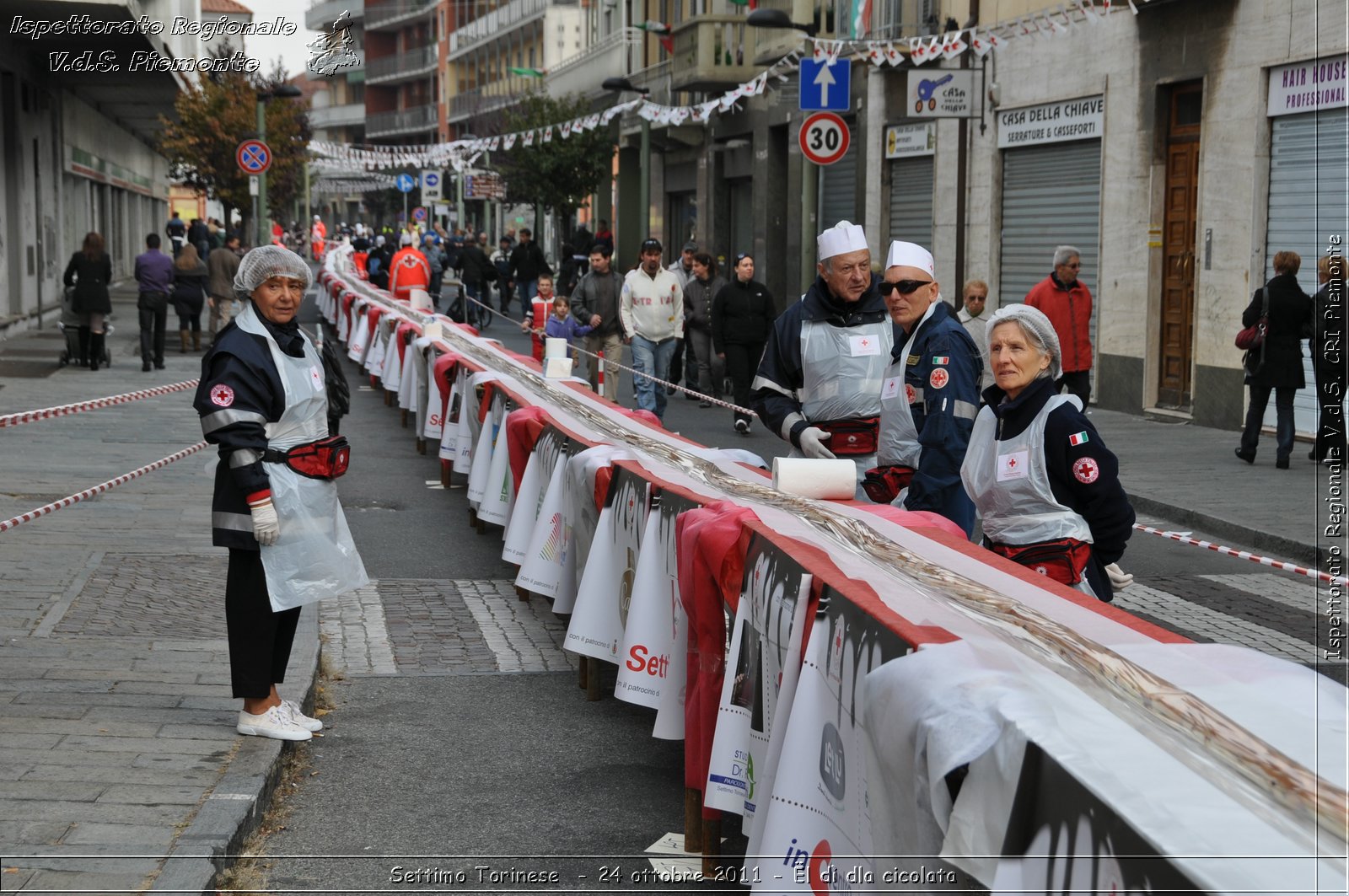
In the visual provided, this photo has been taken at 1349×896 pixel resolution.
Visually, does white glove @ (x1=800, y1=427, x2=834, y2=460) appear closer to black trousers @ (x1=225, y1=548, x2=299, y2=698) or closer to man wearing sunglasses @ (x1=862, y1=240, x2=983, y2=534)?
man wearing sunglasses @ (x1=862, y1=240, x2=983, y2=534)

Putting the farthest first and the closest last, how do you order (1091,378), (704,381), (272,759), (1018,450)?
1. (704,381)
2. (1091,378)
3. (272,759)
4. (1018,450)

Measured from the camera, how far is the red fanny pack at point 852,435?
6.99 meters

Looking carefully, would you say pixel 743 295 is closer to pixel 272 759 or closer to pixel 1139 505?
pixel 1139 505

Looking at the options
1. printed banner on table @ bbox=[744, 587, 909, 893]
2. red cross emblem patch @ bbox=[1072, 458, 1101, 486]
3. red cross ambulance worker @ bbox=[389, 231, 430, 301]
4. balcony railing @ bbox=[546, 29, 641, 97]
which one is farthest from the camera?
balcony railing @ bbox=[546, 29, 641, 97]

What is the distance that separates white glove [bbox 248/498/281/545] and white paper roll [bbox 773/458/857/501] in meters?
1.79

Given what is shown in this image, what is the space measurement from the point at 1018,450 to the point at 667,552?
136cm

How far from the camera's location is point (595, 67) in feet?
169

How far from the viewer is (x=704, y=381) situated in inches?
849

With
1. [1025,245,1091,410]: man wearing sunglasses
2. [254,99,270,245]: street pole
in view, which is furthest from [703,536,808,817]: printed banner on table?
[254,99,270,245]: street pole

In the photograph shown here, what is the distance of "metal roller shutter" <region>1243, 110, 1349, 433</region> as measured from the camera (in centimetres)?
1524

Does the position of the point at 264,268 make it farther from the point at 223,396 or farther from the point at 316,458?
the point at 316,458

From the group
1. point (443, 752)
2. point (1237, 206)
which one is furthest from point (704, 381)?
point (443, 752)

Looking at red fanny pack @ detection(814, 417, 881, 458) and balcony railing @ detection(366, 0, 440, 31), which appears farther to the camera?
balcony railing @ detection(366, 0, 440, 31)

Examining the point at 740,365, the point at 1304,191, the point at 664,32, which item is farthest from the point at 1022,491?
the point at 664,32
